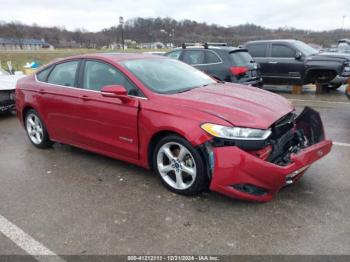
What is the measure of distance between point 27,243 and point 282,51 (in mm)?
10380

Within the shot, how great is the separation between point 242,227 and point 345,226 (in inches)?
36.8

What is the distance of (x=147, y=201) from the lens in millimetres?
3746

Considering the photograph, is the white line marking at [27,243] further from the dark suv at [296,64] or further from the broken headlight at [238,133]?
the dark suv at [296,64]

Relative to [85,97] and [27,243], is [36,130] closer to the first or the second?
[85,97]

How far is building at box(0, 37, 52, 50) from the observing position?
69.2m

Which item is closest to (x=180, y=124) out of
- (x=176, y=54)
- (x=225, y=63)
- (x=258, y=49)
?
(x=225, y=63)

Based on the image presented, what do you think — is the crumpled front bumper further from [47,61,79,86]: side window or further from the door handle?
[47,61,79,86]: side window

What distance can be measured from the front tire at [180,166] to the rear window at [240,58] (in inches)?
208

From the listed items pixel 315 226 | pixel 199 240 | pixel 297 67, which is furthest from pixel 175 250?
pixel 297 67

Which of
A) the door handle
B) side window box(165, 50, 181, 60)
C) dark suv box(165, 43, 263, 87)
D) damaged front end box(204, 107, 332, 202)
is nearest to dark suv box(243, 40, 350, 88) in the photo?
dark suv box(165, 43, 263, 87)

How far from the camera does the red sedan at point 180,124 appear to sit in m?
3.31

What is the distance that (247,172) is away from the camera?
322cm

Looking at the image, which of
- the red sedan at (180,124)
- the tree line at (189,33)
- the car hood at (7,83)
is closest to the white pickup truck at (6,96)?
the car hood at (7,83)

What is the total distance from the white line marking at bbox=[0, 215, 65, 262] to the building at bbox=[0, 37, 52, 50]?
69661 millimetres
